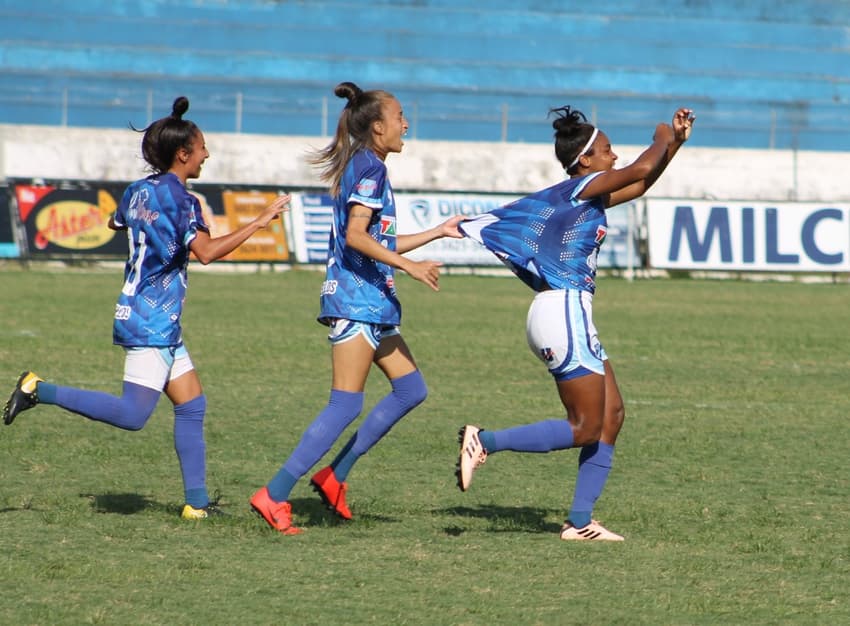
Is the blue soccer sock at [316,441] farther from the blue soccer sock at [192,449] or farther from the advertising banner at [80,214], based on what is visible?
the advertising banner at [80,214]

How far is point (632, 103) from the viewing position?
30484 millimetres

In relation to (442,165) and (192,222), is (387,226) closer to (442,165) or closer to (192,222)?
(192,222)

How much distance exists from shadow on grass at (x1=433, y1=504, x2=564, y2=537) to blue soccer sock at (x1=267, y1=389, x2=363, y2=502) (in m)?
0.63

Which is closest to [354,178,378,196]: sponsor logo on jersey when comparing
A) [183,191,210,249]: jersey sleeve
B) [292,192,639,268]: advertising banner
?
[183,191,210,249]: jersey sleeve

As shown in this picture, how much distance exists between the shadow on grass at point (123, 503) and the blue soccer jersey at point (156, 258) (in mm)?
775

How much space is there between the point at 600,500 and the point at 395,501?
0.97 meters

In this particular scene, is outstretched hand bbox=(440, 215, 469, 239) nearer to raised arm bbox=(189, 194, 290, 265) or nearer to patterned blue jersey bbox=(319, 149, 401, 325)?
patterned blue jersey bbox=(319, 149, 401, 325)

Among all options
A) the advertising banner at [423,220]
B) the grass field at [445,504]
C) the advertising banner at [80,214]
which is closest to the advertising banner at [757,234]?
the advertising banner at [423,220]

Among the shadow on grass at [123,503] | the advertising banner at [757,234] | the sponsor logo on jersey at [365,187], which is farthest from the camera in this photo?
the advertising banner at [757,234]

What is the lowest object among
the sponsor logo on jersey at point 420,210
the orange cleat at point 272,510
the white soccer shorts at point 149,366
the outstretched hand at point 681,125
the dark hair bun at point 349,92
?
the orange cleat at point 272,510

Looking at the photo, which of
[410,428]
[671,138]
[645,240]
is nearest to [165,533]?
[671,138]

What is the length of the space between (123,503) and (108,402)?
25.2 inches

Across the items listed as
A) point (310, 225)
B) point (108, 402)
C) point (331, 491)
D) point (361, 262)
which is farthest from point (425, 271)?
point (310, 225)

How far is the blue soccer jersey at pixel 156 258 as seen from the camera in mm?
5527
